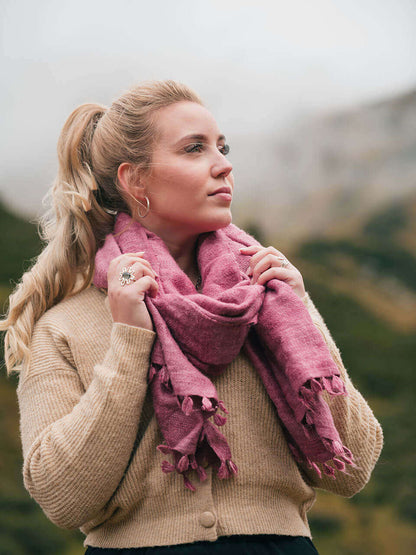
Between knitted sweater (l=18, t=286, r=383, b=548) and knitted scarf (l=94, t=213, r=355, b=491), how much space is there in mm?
37

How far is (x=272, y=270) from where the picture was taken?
1.45 meters

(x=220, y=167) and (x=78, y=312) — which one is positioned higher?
(x=220, y=167)

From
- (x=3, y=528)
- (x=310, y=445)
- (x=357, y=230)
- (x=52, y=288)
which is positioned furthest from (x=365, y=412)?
(x=357, y=230)

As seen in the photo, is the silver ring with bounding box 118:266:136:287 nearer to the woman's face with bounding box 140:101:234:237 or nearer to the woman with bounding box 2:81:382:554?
the woman with bounding box 2:81:382:554

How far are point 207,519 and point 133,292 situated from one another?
0.46m

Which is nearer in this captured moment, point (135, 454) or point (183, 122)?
point (135, 454)

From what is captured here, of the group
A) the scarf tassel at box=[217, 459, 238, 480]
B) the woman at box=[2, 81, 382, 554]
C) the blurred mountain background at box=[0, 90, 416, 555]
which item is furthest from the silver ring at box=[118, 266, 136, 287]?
the blurred mountain background at box=[0, 90, 416, 555]

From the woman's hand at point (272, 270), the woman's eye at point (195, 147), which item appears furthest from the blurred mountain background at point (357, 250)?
the woman's hand at point (272, 270)

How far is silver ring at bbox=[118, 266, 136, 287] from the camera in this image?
1.40m

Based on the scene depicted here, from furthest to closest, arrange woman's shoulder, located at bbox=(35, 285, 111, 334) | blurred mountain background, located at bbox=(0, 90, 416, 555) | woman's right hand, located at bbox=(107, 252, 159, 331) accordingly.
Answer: blurred mountain background, located at bbox=(0, 90, 416, 555)
woman's shoulder, located at bbox=(35, 285, 111, 334)
woman's right hand, located at bbox=(107, 252, 159, 331)

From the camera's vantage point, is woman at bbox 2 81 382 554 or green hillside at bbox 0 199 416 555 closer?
woman at bbox 2 81 382 554

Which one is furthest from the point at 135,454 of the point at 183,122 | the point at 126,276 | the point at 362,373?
the point at 362,373

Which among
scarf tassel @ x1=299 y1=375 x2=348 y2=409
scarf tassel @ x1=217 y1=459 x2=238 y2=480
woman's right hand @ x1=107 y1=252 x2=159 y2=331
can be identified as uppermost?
woman's right hand @ x1=107 y1=252 x2=159 y2=331

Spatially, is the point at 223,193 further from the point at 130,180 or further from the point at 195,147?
the point at 130,180
